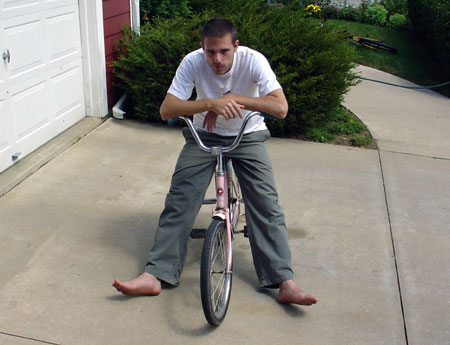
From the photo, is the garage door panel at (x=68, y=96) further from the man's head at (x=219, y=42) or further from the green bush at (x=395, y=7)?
Answer: the green bush at (x=395, y=7)

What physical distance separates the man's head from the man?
4 centimetres

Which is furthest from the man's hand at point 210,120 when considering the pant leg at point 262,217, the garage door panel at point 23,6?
the garage door panel at point 23,6

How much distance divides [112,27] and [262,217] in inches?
154

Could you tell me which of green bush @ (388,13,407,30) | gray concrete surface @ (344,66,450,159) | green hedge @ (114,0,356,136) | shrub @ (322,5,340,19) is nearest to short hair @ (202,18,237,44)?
green hedge @ (114,0,356,136)

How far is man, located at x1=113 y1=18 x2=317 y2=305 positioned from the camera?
322 cm

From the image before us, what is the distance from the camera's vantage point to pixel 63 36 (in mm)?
5641

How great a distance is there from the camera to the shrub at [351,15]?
12.8m

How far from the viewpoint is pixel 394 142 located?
6.27 metres

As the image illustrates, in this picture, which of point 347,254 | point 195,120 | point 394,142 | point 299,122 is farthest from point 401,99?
point 195,120

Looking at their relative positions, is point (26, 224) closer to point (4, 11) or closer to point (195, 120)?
point (195, 120)

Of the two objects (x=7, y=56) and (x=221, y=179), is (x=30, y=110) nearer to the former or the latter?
(x=7, y=56)

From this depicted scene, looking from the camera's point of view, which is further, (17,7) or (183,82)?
(17,7)

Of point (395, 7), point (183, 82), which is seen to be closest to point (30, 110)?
point (183, 82)

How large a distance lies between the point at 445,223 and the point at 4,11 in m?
3.92
